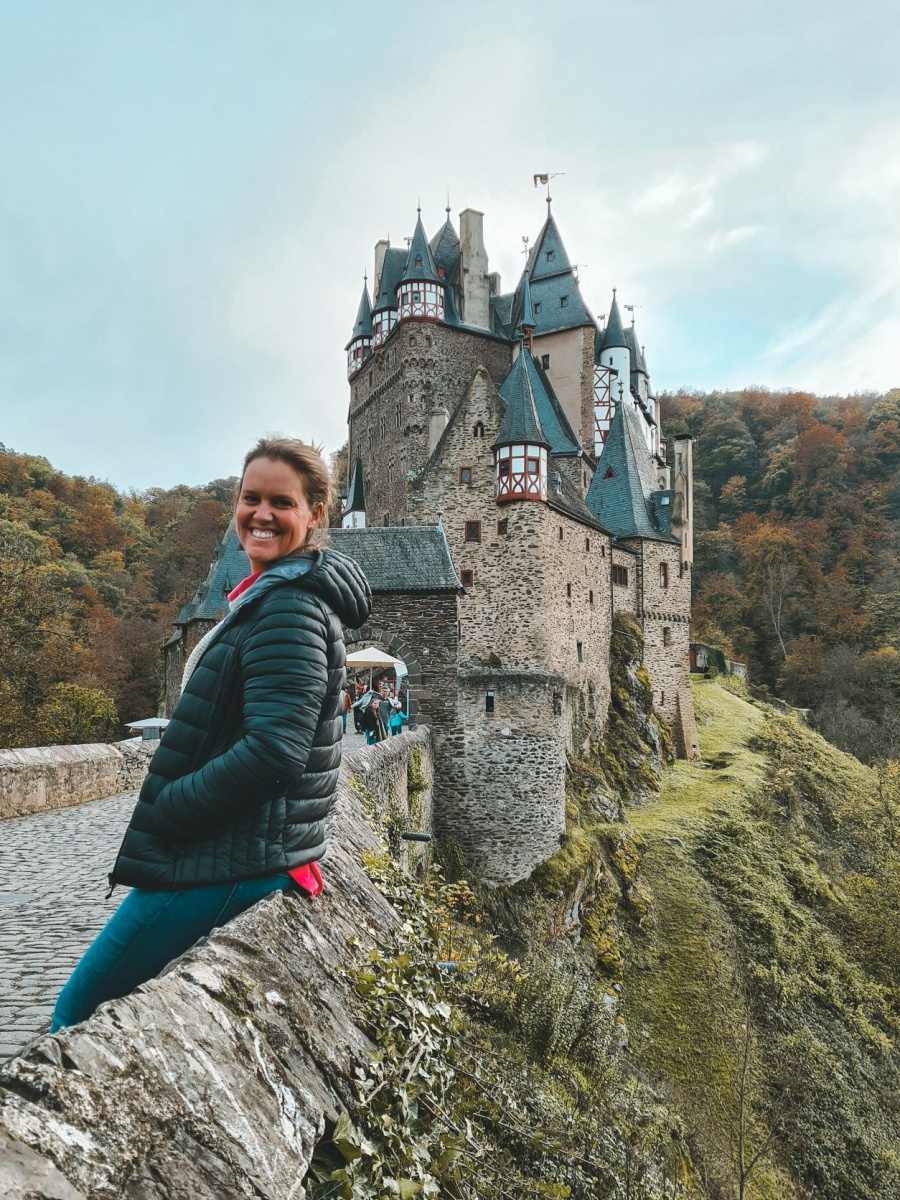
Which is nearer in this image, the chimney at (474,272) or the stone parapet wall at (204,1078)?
the stone parapet wall at (204,1078)

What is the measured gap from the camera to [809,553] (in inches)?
2424

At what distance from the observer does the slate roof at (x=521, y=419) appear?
74.0 ft

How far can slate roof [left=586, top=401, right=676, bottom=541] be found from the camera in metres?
32.5

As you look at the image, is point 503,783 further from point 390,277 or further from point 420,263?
point 390,277

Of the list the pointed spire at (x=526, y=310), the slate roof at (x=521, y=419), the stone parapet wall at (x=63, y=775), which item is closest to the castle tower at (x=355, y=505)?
A: the pointed spire at (x=526, y=310)

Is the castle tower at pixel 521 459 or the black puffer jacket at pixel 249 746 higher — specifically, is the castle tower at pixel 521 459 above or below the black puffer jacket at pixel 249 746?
above

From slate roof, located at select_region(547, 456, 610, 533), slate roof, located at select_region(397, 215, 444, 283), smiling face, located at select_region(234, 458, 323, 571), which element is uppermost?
slate roof, located at select_region(397, 215, 444, 283)

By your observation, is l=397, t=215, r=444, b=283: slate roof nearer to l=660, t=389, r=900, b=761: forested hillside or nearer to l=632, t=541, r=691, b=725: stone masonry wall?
l=632, t=541, r=691, b=725: stone masonry wall

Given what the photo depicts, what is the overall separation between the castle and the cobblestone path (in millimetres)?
10203

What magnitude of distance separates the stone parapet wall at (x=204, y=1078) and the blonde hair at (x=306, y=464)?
1.12 meters

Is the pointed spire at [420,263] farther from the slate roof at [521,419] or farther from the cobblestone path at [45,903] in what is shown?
the cobblestone path at [45,903]

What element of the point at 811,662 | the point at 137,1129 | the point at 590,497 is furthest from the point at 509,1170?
the point at 811,662

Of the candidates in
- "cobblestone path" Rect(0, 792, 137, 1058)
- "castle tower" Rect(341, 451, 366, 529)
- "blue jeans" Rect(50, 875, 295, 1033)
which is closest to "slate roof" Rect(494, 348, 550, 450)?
"castle tower" Rect(341, 451, 366, 529)

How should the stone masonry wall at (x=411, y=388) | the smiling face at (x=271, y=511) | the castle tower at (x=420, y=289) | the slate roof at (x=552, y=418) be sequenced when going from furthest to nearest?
1. the castle tower at (x=420, y=289)
2. the stone masonry wall at (x=411, y=388)
3. the slate roof at (x=552, y=418)
4. the smiling face at (x=271, y=511)
